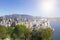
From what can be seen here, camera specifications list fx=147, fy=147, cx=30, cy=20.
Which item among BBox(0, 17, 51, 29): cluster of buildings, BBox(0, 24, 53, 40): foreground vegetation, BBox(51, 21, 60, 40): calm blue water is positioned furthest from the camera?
BBox(51, 21, 60, 40): calm blue water

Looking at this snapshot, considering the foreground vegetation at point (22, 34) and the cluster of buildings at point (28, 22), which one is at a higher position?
the cluster of buildings at point (28, 22)

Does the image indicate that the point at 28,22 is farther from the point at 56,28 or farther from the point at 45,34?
the point at 45,34

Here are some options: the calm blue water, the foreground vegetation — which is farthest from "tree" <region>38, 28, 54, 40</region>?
the calm blue water

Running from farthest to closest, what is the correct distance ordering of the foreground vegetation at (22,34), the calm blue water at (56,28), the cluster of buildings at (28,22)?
the calm blue water at (56,28) → the cluster of buildings at (28,22) → the foreground vegetation at (22,34)

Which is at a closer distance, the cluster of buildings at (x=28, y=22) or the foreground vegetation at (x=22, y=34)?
the foreground vegetation at (x=22, y=34)

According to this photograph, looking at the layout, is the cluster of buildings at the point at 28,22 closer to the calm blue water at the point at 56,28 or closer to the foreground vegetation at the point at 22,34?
the calm blue water at the point at 56,28

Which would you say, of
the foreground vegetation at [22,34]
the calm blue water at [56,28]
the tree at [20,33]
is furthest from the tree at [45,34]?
the calm blue water at [56,28]

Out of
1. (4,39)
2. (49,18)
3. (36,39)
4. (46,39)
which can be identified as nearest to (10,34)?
(4,39)

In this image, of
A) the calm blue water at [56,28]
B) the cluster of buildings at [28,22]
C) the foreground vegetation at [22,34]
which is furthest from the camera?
the calm blue water at [56,28]

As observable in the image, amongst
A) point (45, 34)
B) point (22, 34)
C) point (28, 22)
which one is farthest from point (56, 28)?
point (22, 34)

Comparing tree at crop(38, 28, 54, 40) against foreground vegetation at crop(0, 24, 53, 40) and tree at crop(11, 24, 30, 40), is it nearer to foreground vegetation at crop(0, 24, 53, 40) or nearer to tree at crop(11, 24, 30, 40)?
foreground vegetation at crop(0, 24, 53, 40)

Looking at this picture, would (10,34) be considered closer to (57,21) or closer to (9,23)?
(9,23)
